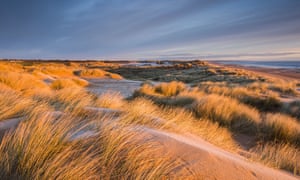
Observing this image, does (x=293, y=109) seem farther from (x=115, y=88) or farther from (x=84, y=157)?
(x=115, y=88)

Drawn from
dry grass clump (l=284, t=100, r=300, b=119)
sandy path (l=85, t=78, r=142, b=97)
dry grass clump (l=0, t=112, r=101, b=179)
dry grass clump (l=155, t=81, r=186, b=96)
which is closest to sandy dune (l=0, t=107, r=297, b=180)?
dry grass clump (l=0, t=112, r=101, b=179)

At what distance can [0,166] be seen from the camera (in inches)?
63.5

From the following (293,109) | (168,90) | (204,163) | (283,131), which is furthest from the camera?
(168,90)

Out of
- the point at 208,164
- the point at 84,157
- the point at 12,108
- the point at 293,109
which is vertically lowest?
the point at 293,109

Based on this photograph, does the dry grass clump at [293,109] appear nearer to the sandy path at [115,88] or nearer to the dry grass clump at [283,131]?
the dry grass clump at [283,131]

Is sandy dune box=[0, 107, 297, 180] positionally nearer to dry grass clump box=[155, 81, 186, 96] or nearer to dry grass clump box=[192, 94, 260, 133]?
dry grass clump box=[192, 94, 260, 133]

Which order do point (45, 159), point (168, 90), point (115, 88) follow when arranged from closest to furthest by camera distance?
point (45, 159), point (168, 90), point (115, 88)

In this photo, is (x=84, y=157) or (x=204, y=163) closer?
(x=84, y=157)

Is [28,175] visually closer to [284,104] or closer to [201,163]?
[201,163]

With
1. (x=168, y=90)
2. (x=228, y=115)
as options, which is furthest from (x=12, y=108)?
(x=168, y=90)

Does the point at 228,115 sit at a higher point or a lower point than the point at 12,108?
lower

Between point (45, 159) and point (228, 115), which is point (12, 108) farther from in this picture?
point (228, 115)

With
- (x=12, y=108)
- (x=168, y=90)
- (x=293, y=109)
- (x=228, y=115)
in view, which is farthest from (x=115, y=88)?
(x=12, y=108)

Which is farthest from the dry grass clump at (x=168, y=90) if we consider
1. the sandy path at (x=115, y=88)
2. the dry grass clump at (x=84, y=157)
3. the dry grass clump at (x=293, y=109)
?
the dry grass clump at (x=84, y=157)
